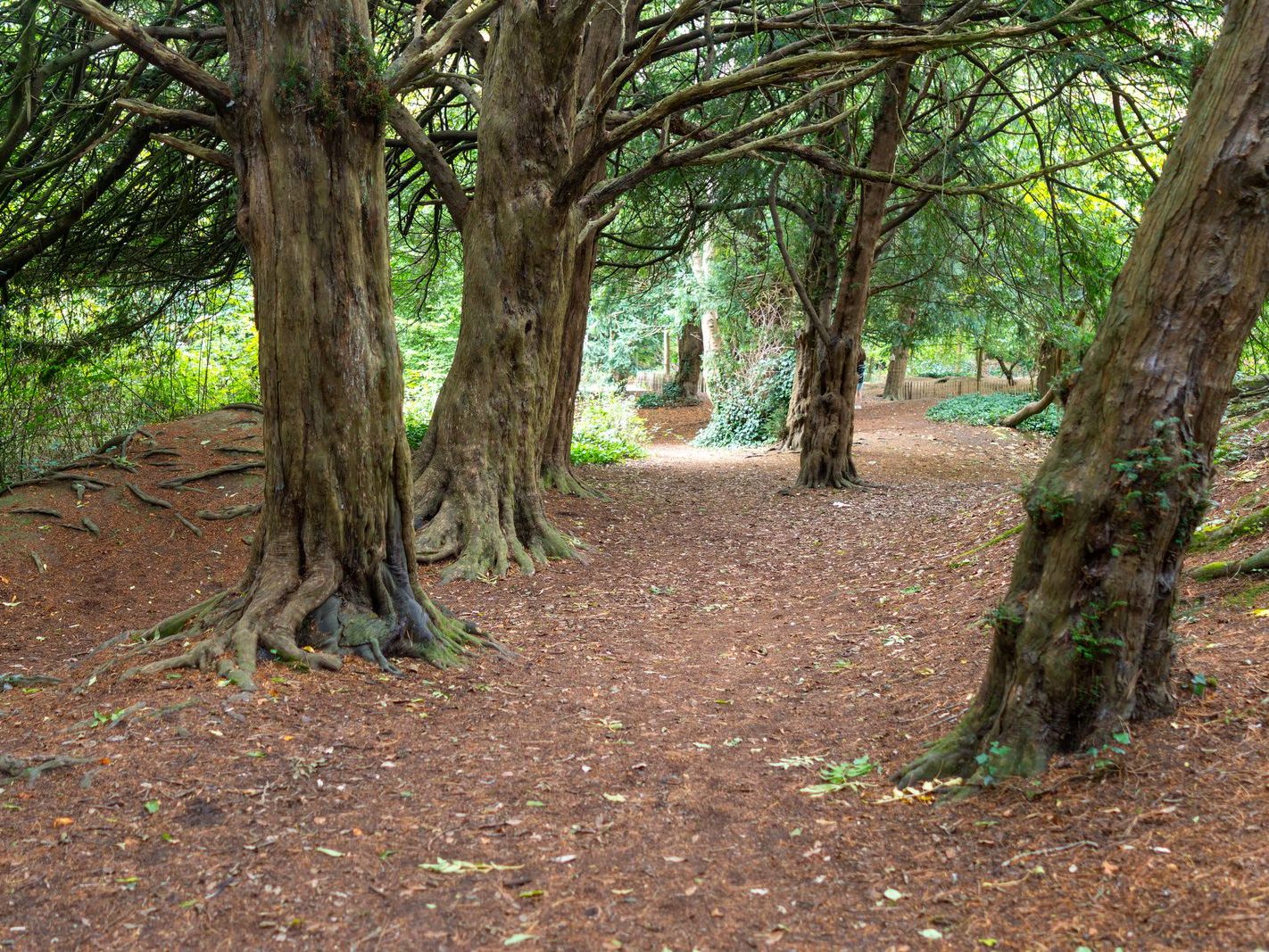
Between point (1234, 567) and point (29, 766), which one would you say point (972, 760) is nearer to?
point (1234, 567)

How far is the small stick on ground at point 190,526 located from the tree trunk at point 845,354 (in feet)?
25.0

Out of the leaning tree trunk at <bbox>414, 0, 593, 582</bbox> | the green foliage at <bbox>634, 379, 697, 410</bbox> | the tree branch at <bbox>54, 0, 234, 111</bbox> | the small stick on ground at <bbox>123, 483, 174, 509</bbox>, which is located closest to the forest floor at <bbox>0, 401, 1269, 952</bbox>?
the leaning tree trunk at <bbox>414, 0, 593, 582</bbox>

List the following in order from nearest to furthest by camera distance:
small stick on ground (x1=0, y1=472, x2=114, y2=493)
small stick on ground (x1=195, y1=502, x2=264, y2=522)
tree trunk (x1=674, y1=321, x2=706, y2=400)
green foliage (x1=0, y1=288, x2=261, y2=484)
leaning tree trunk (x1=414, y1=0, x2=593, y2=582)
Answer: leaning tree trunk (x1=414, y1=0, x2=593, y2=582)
small stick on ground (x1=0, y1=472, x2=114, y2=493)
small stick on ground (x1=195, y1=502, x2=264, y2=522)
green foliage (x1=0, y1=288, x2=261, y2=484)
tree trunk (x1=674, y1=321, x2=706, y2=400)

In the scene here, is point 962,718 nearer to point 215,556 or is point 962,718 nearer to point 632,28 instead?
point 215,556

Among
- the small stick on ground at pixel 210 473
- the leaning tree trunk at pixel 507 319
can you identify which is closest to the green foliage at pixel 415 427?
the small stick on ground at pixel 210 473

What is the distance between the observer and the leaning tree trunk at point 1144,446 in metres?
3.30

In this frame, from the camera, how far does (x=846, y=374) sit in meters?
13.1

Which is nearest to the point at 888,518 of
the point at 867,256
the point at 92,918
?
the point at 867,256

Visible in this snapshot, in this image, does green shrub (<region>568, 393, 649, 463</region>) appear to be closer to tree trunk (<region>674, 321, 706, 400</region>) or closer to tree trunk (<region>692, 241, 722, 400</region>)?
tree trunk (<region>692, 241, 722, 400</region>)

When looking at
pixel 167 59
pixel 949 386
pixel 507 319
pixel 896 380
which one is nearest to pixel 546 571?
pixel 507 319

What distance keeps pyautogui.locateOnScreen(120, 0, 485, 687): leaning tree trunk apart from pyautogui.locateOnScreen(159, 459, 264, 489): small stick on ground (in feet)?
14.8

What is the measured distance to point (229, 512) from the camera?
30.0ft

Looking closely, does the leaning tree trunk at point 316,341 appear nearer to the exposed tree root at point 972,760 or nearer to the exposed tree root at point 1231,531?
the exposed tree root at point 972,760

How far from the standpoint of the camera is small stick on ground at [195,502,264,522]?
905 cm
